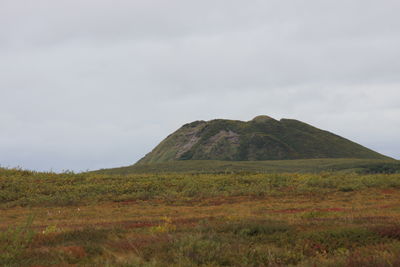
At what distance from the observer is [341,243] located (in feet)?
35.1

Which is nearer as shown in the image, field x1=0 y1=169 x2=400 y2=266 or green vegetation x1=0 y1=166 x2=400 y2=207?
field x1=0 y1=169 x2=400 y2=266

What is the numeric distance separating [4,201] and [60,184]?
675 cm

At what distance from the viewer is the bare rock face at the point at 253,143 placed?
11000 centimetres

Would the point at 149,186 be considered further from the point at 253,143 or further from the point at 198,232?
the point at 253,143

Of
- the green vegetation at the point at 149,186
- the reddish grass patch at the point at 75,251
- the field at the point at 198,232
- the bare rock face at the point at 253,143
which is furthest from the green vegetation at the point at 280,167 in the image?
the reddish grass patch at the point at 75,251

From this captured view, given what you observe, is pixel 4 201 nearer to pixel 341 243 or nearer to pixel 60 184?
pixel 60 184

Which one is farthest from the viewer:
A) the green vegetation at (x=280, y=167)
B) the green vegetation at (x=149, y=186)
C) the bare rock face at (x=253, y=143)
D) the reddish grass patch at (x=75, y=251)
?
the bare rock face at (x=253, y=143)

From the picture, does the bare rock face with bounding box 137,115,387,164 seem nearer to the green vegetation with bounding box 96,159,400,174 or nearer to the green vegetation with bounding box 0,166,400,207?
the green vegetation with bounding box 96,159,400,174

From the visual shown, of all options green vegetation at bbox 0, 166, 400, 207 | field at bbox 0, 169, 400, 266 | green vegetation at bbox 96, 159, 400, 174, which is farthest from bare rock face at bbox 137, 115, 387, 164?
field at bbox 0, 169, 400, 266

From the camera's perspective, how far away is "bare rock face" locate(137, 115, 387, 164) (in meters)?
110

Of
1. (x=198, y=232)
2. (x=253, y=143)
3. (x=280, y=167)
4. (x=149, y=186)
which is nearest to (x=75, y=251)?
(x=198, y=232)

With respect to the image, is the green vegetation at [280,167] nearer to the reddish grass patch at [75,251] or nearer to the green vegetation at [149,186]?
the green vegetation at [149,186]

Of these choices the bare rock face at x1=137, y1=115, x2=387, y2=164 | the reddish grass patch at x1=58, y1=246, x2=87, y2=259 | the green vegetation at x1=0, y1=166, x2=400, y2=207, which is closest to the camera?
the reddish grass patch at x1=58, y1=246, x2=87, y2=259

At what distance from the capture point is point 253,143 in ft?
382
